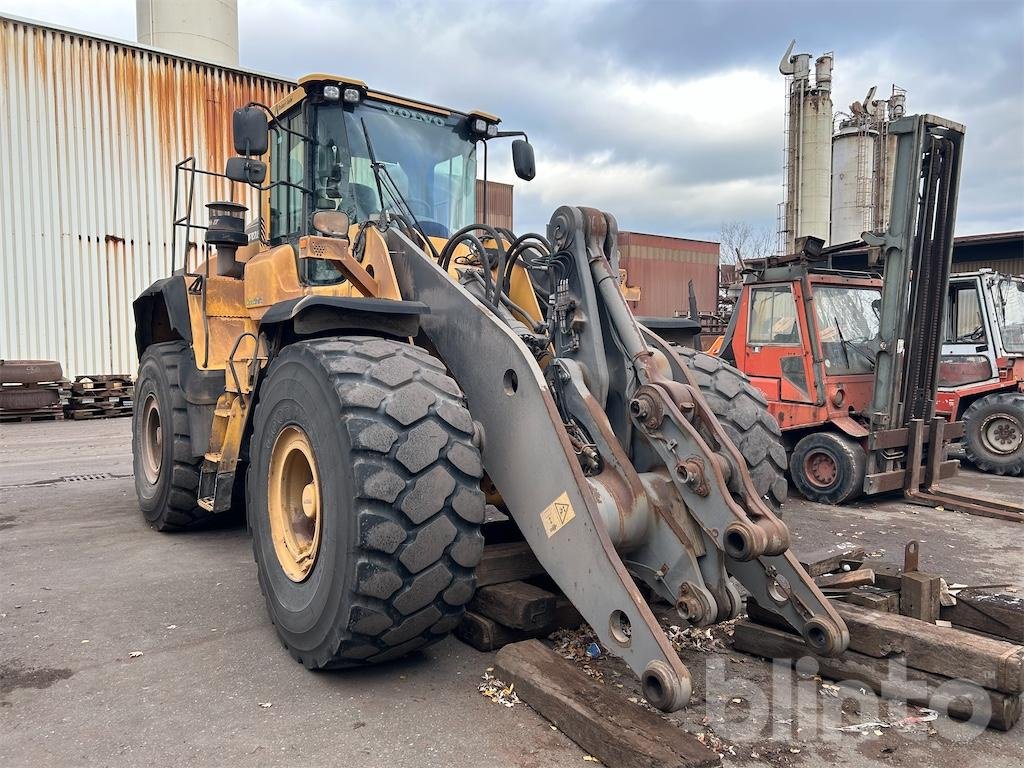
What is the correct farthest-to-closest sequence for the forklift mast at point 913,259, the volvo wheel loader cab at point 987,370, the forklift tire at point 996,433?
the volvo wheel loader cab at point 987,370
the forklift tire at point 996,433
the forklift mast at point 913,259

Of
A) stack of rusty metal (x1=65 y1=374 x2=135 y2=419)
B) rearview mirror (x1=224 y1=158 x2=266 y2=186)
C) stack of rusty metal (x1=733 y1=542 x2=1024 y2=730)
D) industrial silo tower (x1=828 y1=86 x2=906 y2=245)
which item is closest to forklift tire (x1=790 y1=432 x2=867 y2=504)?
stack of rusty metal (x1=733 y1=542 x2=1024 y2=730)

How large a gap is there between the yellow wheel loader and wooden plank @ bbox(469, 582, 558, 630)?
38 centimetres

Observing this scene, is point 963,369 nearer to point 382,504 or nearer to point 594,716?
point 594,716

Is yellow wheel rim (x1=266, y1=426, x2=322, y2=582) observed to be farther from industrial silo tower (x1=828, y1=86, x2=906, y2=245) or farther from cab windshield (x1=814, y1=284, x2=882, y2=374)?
industrial silo tower (x1=828, y1=86, x2=906, y2=245)

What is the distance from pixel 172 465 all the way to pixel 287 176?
7.38ft

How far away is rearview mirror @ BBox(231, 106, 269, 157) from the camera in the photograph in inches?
171

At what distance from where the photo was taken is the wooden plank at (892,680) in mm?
3074

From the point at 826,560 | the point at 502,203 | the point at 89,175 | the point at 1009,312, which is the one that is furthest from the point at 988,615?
the point at 502,203

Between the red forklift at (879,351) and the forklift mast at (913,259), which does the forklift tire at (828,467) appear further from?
the forklift mast at (913,259)

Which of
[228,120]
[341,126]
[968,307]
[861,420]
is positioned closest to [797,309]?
[861,420]

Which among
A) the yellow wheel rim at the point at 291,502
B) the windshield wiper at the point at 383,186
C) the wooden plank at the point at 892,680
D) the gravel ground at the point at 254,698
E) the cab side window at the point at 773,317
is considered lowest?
the gravel ground at the point at 254,698

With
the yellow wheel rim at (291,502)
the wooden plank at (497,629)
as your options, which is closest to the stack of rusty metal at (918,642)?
the wooden plank at (497,629)

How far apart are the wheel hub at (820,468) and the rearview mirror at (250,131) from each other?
595cm

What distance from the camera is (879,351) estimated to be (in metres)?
7.80
